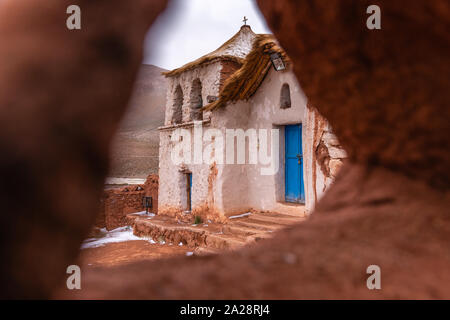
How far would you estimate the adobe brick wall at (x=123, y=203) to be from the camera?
12.2 metres

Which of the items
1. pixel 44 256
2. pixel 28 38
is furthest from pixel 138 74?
pixel 44 256

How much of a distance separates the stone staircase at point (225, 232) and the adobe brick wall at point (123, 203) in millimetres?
4066

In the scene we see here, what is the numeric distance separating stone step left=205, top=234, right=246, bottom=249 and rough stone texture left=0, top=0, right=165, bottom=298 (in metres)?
4.75

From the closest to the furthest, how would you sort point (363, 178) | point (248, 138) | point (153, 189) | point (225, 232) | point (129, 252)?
point (363, 178)
point (225, 232)
point (129, 252)
point (248, 138)
point (153, 189)

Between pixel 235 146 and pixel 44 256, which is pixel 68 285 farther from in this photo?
pixel 235 146

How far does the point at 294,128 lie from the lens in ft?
23.1

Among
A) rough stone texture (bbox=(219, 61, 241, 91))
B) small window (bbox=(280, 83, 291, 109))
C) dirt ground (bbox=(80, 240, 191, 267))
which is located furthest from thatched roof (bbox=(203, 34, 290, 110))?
dirt ground (bbox=(80, 240, 191, 267))

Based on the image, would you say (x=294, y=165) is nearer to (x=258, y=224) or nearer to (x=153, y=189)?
(x=258, y=224)

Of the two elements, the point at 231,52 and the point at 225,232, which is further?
the point at 231,52

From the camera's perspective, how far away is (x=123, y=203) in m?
12.5

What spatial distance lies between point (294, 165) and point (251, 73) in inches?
89.4

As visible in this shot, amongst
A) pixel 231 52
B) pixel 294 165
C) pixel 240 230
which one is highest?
Answer: pixel 231 52

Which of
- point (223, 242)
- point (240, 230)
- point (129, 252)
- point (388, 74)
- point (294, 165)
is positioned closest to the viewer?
point (388, 74)

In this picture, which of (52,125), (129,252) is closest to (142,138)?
(129,252)
